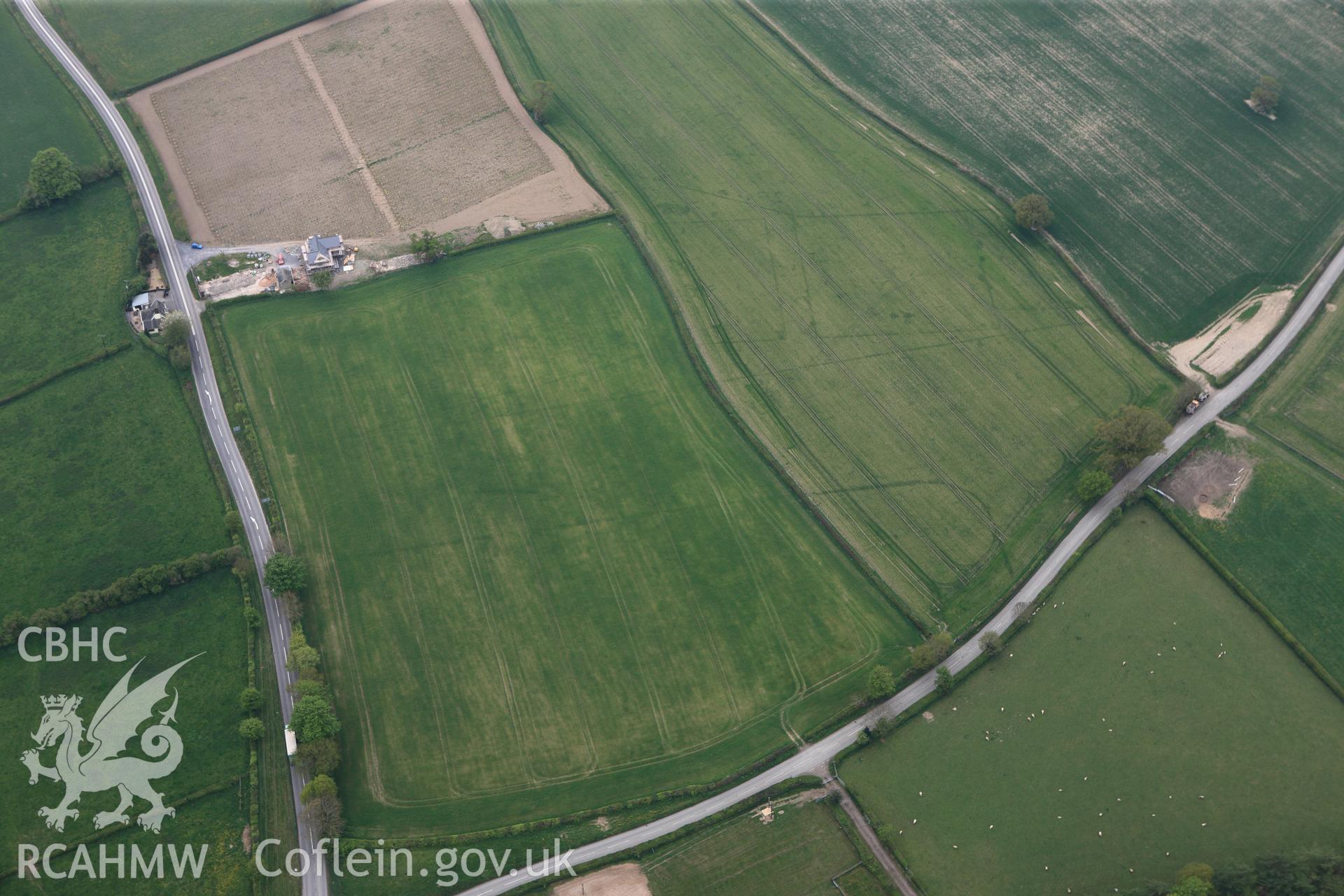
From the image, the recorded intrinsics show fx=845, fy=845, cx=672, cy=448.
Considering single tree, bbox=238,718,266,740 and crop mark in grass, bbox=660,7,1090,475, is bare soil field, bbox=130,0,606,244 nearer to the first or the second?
crop mark in grass, bbox=660,7,1090,475

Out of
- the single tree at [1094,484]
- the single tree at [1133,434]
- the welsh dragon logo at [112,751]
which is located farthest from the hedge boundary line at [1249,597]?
the welsh dragon logo at [112,751]

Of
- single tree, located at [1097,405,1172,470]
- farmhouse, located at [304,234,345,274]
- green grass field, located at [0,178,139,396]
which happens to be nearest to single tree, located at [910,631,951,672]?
single tree, located at [1097,405,1172,470]

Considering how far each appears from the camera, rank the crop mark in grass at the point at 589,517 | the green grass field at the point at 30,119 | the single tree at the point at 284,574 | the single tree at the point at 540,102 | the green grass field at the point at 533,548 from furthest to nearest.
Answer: the single tree at the point at 540,102
the green grass field at the point at 30,119
the single tree at the point at 284,574
the crop mark in grass at the point at 589,517
the green grass field at the point at 533,548

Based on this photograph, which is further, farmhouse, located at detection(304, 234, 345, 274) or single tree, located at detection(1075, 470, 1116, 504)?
farmhouse, located at detection(304, 234, 345, 274)

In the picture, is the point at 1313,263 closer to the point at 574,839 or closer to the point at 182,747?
the point at 574,839

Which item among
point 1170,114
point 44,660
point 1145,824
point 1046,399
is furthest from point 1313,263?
point 44,660

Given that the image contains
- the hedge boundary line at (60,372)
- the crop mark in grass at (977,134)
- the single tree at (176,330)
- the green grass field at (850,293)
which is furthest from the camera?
the crop mark in grass at (977,134)

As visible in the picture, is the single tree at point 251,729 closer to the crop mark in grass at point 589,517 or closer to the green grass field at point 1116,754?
the crop mark in grass at point 589,517
